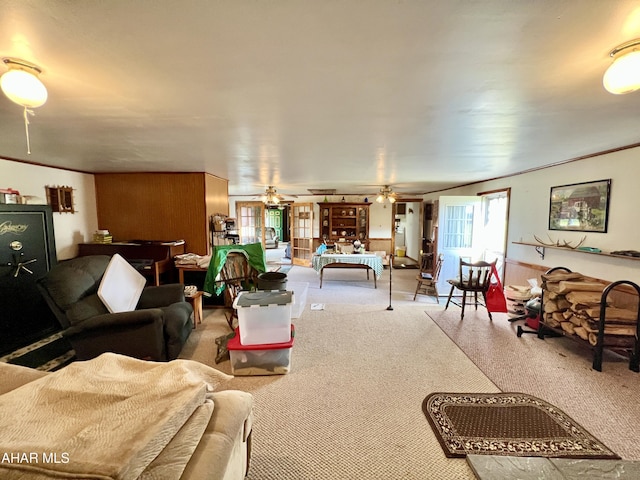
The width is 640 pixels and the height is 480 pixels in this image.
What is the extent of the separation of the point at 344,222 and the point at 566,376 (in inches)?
257

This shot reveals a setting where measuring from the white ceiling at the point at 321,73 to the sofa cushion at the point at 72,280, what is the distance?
117cm

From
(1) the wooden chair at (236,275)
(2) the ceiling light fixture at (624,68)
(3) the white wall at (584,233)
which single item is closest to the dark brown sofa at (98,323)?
(1) the wooden chair at (236,275)

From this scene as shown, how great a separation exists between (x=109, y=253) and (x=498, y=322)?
5685mm

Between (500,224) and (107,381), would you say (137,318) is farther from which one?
(500,224)

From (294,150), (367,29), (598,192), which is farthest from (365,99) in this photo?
(598,192)

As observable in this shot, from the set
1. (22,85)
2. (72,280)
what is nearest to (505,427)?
(22,85)

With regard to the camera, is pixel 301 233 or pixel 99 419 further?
pixel 301 233

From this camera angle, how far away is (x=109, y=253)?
13.5 feet

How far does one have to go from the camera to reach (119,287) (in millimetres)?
2742

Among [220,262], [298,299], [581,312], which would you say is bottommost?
[298,299]

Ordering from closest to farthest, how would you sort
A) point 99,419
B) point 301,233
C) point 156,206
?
1. point 99,419
2. point 156,206
3. point 301,233

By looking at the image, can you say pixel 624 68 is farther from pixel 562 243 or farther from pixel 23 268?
pixel 23 268

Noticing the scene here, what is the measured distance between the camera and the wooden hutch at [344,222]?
336 inches

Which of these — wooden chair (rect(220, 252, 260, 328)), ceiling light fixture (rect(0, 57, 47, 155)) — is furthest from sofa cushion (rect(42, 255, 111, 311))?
ceiling light fixture (rect(0, 57, 47, 155))
